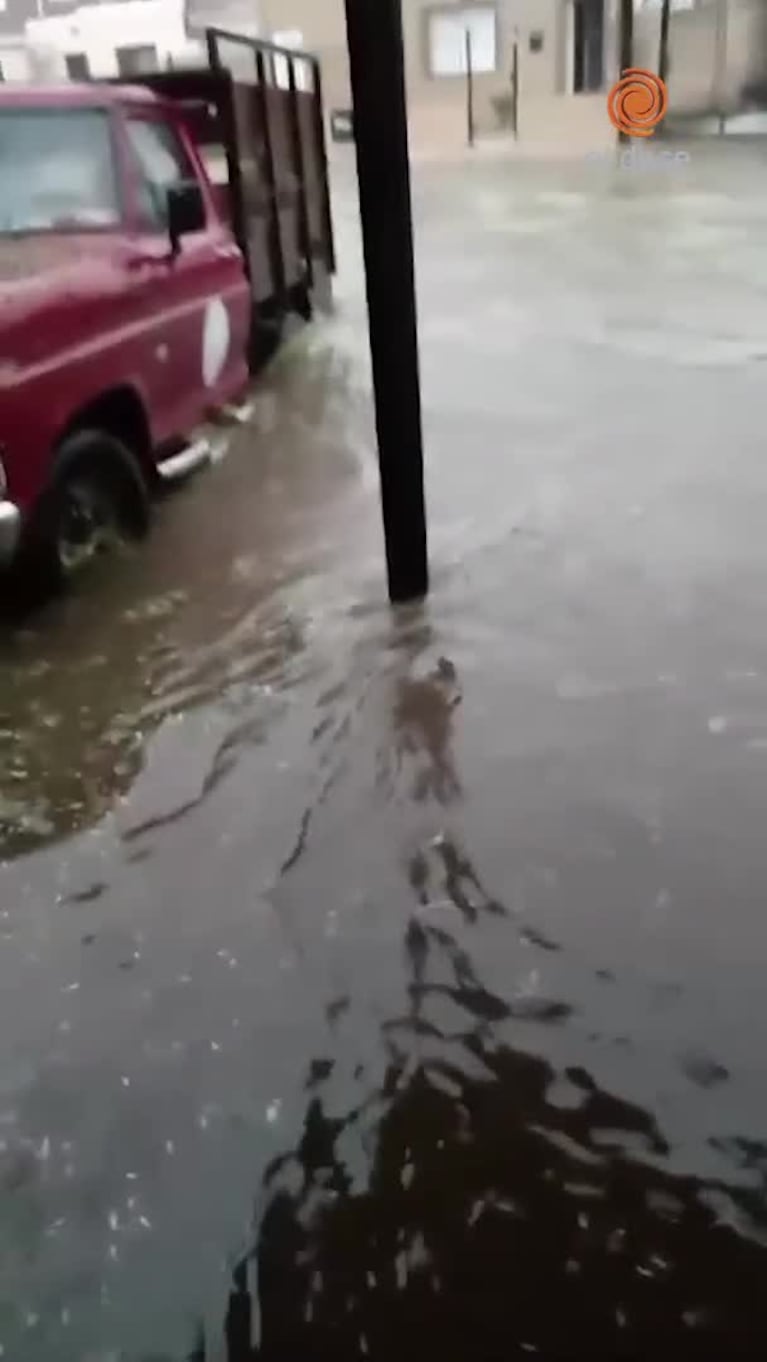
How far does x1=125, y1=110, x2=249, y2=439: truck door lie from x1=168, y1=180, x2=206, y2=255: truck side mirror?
0.13 m

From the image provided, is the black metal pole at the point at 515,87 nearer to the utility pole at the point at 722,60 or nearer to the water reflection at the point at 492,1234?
the utility pole at the point at 722,60

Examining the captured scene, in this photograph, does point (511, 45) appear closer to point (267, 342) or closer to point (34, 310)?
point (267, 342)

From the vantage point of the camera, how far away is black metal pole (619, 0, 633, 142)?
19.7 metres

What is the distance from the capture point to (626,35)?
20031 mm

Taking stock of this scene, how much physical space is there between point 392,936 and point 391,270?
8.10ft

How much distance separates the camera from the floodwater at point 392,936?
83.5 inches

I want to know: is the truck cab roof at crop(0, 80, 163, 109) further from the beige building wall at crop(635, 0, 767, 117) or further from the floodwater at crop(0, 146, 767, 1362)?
the beige building wall at crop(635, 0, 767, 117)

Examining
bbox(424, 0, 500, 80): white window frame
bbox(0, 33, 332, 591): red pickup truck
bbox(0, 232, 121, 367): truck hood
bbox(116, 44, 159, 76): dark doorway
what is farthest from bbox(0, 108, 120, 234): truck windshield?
bbox(424, 0, 500, 80): white window frame

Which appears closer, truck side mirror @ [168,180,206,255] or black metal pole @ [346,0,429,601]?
black metal pole @ [346,0,429,601]

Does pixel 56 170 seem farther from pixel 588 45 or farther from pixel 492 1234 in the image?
pixel 588 45

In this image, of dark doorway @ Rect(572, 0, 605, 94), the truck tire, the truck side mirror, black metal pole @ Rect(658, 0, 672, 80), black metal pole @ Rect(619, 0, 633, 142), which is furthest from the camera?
dark doorway @ Rect(572, 0, 605, 94)

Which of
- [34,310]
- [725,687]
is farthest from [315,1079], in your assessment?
[34,310]

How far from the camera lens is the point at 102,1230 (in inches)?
87.1

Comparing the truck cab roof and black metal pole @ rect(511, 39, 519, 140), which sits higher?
the truck cab roof
